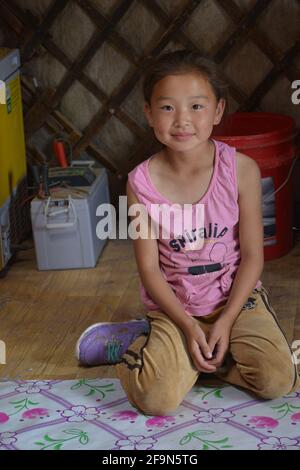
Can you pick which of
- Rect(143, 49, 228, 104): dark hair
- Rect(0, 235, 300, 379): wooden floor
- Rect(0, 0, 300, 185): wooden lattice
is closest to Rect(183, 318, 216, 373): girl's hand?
Rect(0, 235, 300, 379): wooden floor

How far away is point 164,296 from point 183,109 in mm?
387

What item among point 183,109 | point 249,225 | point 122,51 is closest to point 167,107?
point 183,109

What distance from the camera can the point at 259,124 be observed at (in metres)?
2.61

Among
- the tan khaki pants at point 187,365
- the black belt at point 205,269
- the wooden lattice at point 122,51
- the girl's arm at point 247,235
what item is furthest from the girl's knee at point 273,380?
the wooden lattice at point 122,51

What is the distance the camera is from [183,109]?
1.72 meters

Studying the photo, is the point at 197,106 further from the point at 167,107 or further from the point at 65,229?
the point at 65,229

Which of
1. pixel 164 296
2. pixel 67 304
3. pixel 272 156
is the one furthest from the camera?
pixel 272 156

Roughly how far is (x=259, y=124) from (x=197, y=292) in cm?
96

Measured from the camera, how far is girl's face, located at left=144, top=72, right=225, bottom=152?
1.72 metres

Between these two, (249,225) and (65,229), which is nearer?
(249,225)

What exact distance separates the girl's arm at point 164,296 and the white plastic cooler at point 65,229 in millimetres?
657

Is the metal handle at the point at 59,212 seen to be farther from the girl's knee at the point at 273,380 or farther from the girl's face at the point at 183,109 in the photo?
the girl's knee at the point at 273,380

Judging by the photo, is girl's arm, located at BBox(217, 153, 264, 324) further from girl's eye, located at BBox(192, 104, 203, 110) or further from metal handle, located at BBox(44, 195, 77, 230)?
metal handle, located at BBox(44, 195, 77, 230)

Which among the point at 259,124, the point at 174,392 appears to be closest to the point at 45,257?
the point at 259,124
